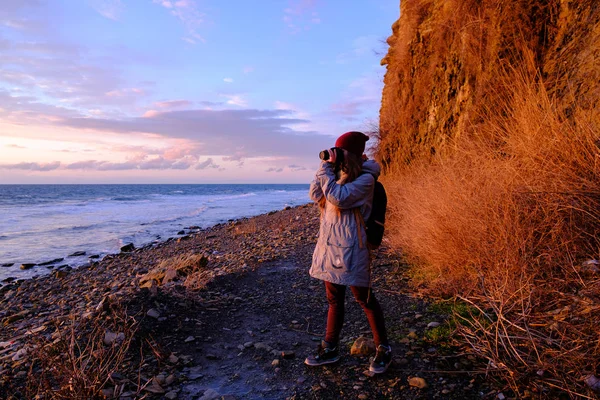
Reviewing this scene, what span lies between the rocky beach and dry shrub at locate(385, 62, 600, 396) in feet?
1.22

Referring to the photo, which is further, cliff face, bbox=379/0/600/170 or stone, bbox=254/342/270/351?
cliff face, bbox=379/0/600/170

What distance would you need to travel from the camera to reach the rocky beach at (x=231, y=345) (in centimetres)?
300

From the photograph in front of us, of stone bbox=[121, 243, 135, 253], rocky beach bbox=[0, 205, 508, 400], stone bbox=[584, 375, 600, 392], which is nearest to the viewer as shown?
stone bbox=[584, 375, 600, 392]

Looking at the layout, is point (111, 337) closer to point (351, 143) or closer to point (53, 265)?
point (351, 143)

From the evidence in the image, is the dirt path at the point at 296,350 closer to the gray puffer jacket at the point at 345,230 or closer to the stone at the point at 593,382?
the stone at the point at 593,382

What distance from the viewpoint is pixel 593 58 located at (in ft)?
19.3

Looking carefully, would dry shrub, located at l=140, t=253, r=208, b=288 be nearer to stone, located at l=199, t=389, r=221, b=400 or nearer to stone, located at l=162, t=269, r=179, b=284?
stone, located at l=162, t=269, r=179, b=284

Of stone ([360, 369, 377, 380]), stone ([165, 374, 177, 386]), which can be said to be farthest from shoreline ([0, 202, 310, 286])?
stone ([360, 369, 377, 380])

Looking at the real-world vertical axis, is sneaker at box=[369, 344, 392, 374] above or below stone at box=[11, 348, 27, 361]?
above

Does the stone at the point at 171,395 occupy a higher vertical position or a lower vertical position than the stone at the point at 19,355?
lower

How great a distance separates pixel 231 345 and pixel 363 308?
1.64 m

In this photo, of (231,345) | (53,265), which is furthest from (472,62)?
(53,265)

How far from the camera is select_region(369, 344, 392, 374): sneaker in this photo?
3.22 metres

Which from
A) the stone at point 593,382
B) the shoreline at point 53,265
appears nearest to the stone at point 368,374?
the stone at point 593,382
